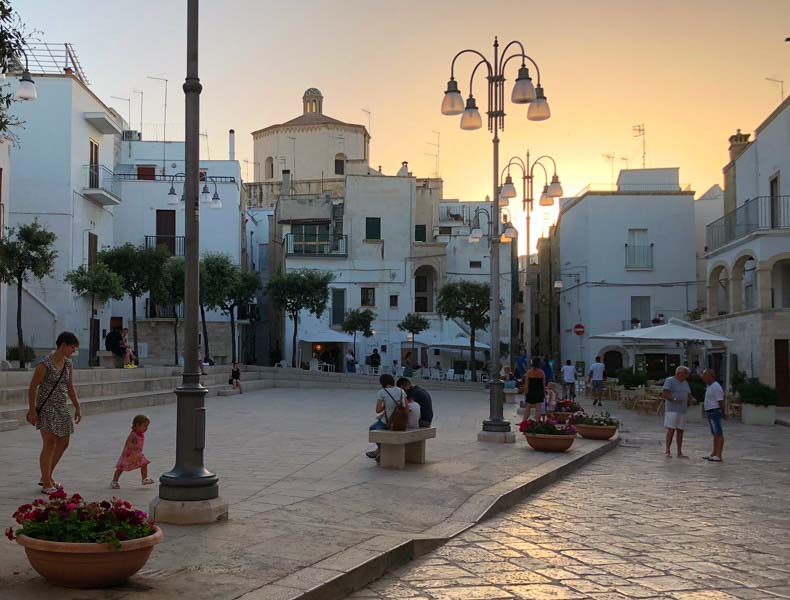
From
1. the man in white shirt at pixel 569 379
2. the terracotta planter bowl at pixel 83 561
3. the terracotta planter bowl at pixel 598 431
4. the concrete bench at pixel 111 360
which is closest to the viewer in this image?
the terracotta planter bowl at pixel 83 561

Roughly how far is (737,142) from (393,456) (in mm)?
33048

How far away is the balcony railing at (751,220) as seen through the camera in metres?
31.7

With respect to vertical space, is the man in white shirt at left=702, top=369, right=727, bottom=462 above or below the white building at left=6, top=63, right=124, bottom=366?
below

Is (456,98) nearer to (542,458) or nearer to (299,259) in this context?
(542,458)

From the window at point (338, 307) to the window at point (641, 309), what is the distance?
16377 mm

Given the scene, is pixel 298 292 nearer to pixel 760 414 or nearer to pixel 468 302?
pixel 468 302

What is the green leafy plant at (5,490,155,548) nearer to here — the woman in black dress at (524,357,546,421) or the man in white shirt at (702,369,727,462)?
the man in white shirt at (702,369,727,462)

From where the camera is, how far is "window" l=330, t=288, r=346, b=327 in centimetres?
5289

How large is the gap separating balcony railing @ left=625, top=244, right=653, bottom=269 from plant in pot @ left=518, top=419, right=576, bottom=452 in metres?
34.3

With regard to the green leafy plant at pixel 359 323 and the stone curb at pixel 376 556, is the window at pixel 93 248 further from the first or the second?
the stone curb at pixel 376 556

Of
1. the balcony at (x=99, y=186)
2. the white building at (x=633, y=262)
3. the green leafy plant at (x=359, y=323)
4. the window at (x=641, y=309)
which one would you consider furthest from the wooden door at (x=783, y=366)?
the balcony at (x=99, y=186)

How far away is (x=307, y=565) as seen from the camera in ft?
20.9

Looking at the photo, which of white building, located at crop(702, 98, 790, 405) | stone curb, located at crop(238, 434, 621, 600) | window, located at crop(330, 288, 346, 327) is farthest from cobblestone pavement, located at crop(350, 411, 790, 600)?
window, located at crop(330, 288, 346, 327)

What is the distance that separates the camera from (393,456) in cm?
1192
